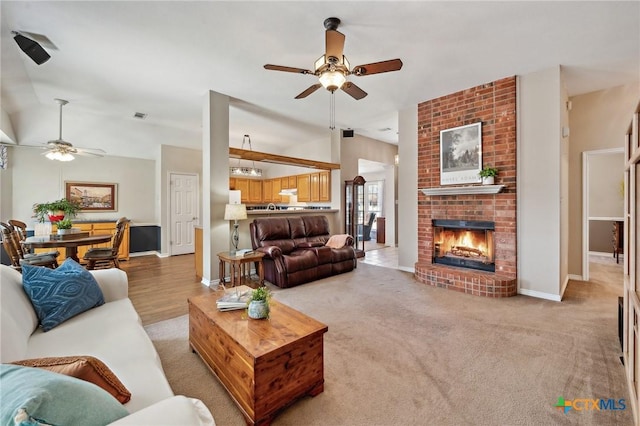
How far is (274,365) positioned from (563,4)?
3.71 m

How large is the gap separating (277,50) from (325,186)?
151 inches

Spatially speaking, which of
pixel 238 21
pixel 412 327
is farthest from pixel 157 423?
pixel 238 21

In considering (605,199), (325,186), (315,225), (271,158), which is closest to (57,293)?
(271,158)

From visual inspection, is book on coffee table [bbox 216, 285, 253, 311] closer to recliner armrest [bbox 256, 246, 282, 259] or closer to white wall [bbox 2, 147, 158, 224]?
recliner armrest [bbox 256, 246, 282, 259]

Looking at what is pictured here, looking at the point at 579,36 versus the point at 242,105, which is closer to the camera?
the point at 579,36

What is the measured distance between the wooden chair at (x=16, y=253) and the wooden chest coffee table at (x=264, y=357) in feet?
10.8

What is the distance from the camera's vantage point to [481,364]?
213cm

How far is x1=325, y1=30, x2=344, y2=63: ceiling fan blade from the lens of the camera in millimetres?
2348

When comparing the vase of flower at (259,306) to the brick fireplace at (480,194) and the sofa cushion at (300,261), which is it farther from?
the brick fireplace at (480,194)

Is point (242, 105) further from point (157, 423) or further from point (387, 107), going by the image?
point (157, 423)

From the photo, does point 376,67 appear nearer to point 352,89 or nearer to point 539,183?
point 352,89

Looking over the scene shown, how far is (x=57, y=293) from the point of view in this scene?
188 centimetres

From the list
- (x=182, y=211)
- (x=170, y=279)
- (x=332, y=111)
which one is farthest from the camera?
(x=182, y=211)

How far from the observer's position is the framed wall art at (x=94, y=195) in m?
6.17
